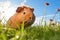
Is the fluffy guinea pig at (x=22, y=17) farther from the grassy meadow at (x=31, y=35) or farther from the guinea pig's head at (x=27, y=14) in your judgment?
the grassy meadow at (x=31, y=35)

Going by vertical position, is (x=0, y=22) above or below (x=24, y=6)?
below

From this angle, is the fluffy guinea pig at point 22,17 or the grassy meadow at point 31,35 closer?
the grassy meadow at point 31,35

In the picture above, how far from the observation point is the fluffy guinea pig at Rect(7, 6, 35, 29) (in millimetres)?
2371

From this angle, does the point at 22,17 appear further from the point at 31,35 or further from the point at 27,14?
the point at 31,35

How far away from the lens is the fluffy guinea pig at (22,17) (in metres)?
Answer: 2.37

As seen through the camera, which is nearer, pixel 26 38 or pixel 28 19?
pixel 26 38

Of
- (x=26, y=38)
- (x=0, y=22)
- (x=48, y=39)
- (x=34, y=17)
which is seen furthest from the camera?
(x=34, y=17)

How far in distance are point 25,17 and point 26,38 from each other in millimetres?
875

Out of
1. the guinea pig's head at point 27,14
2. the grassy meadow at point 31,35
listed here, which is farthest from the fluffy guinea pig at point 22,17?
the grassy meadow at point 31,35

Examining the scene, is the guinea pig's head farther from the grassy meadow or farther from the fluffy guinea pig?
the grassy meadow

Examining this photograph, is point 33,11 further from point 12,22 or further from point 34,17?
point 12,22

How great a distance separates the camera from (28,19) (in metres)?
2.35

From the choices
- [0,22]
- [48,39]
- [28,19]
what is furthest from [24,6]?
[48,39]

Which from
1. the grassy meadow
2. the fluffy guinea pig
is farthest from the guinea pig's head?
the grassy meadow
